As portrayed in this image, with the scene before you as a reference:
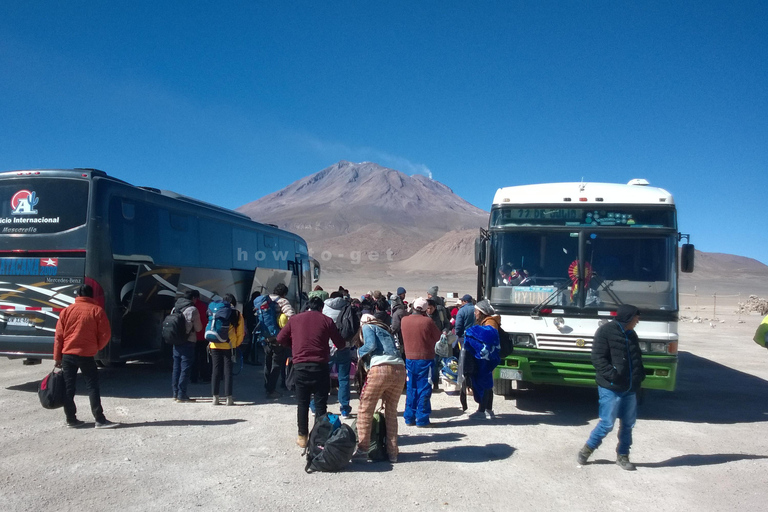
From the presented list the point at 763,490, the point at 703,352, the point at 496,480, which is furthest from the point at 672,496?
the point at 703,352

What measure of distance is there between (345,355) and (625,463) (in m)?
3.44

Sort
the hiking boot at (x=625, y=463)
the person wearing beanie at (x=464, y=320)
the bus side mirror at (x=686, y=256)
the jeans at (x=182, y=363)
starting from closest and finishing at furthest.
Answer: the hiking boot at (x=625, y=463), the bus side mirror at (x=686, y=256), the jeans at (x=182, y=363), the person wearing beanie at (x=464, y=320)

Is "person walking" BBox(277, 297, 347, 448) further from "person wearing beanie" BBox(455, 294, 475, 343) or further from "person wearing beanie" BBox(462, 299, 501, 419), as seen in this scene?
"person wearing beanie" BBox(455, 294, 475, 343)

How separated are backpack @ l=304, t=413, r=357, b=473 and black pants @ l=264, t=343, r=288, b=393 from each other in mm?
3065

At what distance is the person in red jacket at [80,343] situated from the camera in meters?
6.34

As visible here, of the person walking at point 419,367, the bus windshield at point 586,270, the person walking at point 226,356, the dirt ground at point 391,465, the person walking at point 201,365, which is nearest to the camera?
the dirt ground at point 391,465

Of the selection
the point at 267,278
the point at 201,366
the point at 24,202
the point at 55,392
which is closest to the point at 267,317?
the point at 201,366

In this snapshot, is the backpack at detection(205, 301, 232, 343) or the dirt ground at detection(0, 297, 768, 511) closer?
the dirt ground at detection(0, 297, 768, 511)

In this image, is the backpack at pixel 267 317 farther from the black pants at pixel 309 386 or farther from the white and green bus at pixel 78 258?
the black pants at pixel 309 386

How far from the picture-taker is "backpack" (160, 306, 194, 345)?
788cm

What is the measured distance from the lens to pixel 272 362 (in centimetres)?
848

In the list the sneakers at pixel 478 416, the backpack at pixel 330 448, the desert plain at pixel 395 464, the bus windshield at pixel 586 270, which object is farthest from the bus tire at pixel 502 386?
the backpack at pixel 330 448

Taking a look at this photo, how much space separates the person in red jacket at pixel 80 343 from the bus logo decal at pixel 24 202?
2.75 m

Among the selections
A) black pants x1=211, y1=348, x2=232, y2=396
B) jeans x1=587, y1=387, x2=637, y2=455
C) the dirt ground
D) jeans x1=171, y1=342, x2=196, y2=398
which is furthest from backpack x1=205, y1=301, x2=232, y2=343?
jeans x1=587, y1=387, x2=637, y2=455
